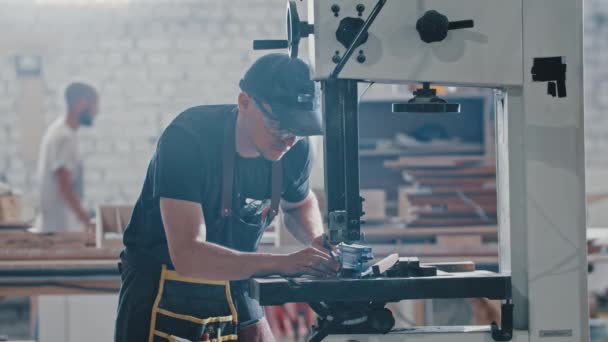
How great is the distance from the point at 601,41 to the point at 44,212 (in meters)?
3.36

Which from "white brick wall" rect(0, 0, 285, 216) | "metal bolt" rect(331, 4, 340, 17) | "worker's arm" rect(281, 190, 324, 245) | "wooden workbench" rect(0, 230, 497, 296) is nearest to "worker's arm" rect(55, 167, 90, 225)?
"wooden workbench" rect(0, 230, 497, 296)

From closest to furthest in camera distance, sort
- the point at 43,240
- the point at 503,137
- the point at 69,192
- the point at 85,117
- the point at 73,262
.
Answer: the point at 503,137, the point at 73,262, the point at 43,240, the point at 69,192, the point at 85,117

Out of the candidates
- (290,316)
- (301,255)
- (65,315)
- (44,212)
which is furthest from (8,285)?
(290,316)

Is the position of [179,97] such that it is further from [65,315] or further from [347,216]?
[347,216]

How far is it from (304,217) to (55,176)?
2.00 metres

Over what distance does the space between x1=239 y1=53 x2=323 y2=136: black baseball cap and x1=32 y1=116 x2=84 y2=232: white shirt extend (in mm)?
2218

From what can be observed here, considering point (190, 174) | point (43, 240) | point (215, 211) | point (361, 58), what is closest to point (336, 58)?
point (361, 58)

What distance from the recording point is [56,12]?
Result: 194 inches

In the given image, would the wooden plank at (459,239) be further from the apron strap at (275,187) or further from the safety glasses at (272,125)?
the safety glasses at (272,125)

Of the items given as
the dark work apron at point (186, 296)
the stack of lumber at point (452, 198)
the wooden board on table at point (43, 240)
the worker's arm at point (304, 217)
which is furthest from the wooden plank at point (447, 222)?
the dark work apron at point (186, 296)

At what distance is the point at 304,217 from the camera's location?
6.57 ft

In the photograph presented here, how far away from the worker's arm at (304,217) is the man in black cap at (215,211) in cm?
12

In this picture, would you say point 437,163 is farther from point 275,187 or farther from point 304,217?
point 275,187

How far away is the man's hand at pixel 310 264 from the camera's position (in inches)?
56.0
